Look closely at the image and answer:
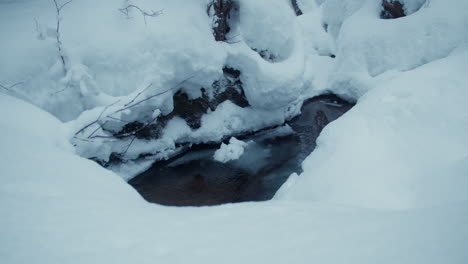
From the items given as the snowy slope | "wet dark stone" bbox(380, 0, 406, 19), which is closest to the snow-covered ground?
the snowy slope

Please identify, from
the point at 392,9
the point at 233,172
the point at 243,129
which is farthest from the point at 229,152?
the point at 392,9

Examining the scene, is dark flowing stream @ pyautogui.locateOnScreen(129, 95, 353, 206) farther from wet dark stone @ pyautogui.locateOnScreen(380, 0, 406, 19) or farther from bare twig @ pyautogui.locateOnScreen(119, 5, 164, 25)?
wet dark stone @ pyautogui.locateOnScreen(380, 0, 406, 19)

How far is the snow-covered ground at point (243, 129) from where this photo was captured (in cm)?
134

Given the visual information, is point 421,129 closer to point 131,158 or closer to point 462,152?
point 462,152

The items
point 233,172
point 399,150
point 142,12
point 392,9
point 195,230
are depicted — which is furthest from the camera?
point 392,9

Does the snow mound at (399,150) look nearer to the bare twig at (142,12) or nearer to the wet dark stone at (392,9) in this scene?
the bare twig at (142,12)

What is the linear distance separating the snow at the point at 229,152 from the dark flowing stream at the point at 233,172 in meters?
0.10

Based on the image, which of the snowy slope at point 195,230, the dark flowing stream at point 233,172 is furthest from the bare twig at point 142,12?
the snowy slope at point 195,230

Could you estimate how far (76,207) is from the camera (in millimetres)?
1748

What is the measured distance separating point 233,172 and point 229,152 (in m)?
0.60

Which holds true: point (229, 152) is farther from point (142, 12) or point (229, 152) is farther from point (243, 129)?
point (142, 12)

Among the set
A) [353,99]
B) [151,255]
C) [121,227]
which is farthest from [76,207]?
[353,99]

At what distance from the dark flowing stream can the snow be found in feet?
0.33

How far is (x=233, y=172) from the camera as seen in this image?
625 centimetres
